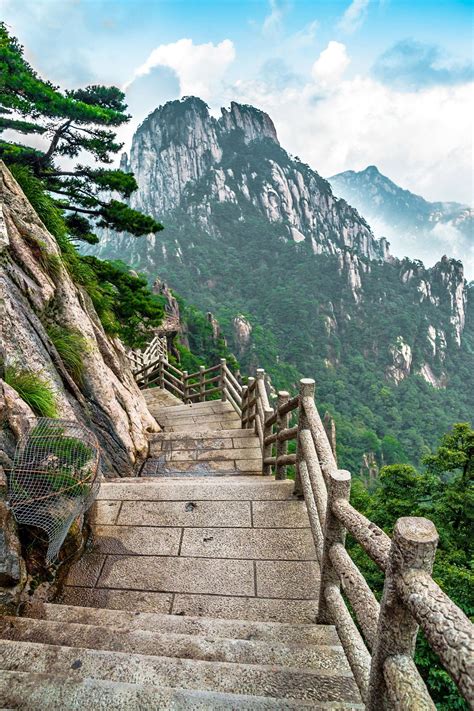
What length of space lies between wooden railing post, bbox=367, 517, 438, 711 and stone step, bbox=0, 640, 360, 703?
28 centimetres

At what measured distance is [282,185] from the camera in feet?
322

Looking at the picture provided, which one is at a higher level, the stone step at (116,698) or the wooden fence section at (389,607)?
the wooden fence section at (389,607)

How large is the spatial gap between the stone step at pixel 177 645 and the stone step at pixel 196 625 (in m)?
0.10

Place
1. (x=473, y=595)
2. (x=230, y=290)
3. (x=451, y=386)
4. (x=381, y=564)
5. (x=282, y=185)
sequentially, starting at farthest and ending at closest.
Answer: (x=282, y=185)
(x=230, y=290)
(x=451, y=386)
(x=473, y=595)
(x=381, y=564)

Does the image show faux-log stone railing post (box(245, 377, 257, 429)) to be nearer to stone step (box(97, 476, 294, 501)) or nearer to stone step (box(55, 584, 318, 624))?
stone step (box(97, 476, 294, 501))

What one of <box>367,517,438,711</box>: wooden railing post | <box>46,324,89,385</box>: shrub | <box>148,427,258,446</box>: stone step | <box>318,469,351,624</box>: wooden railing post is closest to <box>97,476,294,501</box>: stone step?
<box>318,469,351,624</box>: wooden railing post

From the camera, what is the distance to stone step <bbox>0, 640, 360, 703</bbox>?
1412mm

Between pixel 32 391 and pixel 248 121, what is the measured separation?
416 ft

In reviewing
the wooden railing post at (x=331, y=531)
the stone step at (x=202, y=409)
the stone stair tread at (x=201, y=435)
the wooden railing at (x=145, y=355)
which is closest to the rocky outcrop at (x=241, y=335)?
the wooden railing at (x=145, y=355)

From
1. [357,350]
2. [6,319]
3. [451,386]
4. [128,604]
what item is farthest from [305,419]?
[451,386]

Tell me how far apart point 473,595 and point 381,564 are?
632 centimetres

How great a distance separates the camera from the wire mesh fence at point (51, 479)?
2.06 metres

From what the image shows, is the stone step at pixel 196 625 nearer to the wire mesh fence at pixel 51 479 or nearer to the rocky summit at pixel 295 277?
the wire mesh fence at pixel 51 479

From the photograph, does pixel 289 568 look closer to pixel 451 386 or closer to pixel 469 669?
pixel 469 669
